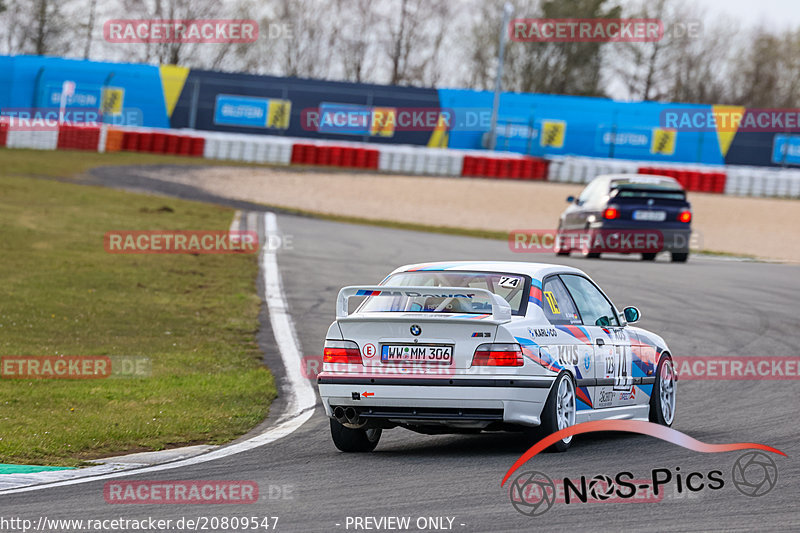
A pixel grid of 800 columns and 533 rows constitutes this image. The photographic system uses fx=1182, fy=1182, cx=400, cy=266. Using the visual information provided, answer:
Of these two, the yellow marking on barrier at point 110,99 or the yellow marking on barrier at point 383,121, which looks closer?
the yellow marking on barrier at point 110,99

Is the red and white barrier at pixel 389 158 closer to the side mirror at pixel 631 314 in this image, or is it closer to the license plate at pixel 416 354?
the side mirror at pixel 631 314

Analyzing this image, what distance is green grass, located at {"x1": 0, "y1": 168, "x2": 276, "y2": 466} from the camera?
8688 millimetres

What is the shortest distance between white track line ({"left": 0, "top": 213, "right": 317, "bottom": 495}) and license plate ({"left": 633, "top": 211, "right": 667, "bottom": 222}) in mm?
6998

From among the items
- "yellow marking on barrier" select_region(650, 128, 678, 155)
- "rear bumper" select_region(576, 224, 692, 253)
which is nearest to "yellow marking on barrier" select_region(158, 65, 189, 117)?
"yellow marking on barrier" select_region(650, 128, 678, 155)

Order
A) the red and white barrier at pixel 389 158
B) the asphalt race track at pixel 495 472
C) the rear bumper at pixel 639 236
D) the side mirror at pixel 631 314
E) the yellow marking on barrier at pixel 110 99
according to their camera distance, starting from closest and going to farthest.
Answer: the asphalt race track at pixel 495 472 < the side mirror at pixel 631 314 < the rear bumper at pixel 639 236 < the red and white barrier at pixel 389 158 < the yellow marking on barrier at pixel 110 99

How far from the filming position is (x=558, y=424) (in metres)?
7.62

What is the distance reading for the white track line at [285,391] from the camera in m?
7.20

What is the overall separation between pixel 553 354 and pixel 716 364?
4910mm

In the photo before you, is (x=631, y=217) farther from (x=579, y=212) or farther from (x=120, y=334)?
(x=120, y=334)

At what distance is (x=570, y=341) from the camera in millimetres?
7988

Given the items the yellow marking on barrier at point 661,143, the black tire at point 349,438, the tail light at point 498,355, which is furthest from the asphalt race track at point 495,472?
the yellow marking on barrier at point 661,143

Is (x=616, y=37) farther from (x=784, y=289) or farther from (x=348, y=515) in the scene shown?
(x=348, y=515)

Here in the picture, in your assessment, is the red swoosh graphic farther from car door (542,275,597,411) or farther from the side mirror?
the side mirror

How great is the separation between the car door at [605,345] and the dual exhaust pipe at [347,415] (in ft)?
5.69
